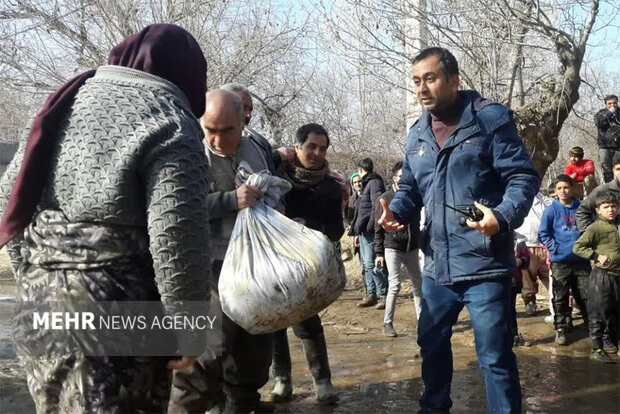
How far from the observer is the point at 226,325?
3.95 meters

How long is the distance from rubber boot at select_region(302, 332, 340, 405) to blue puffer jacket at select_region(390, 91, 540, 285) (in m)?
1.36

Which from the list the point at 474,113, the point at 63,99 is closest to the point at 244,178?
the point at 474,113

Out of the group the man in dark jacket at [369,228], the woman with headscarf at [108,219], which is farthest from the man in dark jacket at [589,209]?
the woman with headscarf at [108,219]

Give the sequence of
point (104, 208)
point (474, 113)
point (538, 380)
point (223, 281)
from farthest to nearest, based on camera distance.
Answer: point (538, 380) → point (474, 113) → point (223, 281) → point (104, 208)

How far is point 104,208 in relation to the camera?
2213 millimetres

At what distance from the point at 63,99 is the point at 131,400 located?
3.36ft

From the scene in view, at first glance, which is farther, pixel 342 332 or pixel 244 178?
pixel 342 332

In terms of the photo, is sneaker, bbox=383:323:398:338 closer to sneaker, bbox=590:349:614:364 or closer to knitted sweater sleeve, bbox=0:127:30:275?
sneaker, bbox=590:349:614:364

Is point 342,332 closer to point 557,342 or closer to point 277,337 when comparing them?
point 557,342

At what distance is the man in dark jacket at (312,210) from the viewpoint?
4.90 metres

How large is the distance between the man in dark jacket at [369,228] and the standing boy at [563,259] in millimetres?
2840

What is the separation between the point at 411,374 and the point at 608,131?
7652 mm

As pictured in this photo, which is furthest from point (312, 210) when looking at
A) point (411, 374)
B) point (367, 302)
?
point (367, 302)

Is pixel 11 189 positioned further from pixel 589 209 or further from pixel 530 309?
pixel 530 309
